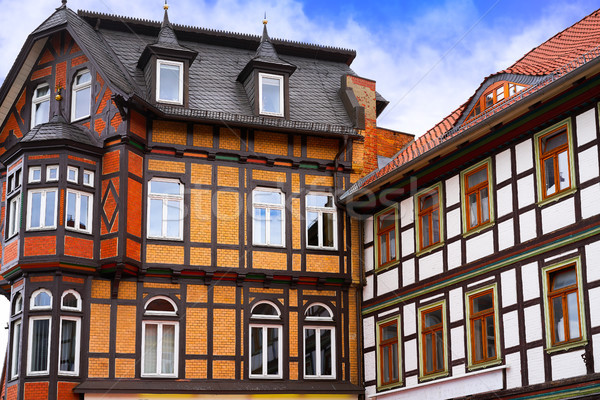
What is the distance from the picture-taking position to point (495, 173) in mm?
20859

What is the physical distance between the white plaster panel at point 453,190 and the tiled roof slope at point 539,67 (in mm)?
894

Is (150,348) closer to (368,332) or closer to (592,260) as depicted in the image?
(368,332)

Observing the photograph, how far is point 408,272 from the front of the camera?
23.7 m

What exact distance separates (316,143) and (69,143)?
21.5ft

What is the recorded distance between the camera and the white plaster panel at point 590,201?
1788 centimetres

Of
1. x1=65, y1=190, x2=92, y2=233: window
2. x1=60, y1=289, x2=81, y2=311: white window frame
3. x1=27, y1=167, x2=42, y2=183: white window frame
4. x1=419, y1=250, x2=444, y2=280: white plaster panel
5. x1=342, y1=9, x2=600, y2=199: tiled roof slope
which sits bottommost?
x1=60, y1=289, x2=81, y2=311: white window frame

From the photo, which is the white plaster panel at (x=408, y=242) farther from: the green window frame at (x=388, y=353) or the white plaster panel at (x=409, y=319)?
the green window frame at (x=388, y=353)

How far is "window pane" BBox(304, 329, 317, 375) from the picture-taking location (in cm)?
2486

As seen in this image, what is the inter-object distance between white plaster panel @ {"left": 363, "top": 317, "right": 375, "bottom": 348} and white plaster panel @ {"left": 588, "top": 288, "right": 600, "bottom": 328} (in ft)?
27.0

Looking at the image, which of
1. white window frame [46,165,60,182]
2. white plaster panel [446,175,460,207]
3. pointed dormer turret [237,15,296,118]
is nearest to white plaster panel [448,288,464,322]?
white plaster panel [446,175,460,207]

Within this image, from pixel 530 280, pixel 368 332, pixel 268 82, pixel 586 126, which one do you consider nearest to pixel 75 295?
pixel 368 332

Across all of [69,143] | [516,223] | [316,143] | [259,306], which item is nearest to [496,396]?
[516,223]

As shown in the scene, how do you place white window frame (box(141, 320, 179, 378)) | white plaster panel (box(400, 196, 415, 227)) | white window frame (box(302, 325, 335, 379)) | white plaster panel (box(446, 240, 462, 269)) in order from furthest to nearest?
white window frame (box(302, 325, 335, 379)) → white plaster panel (box(400, 196, 415, 227)) → white window frame (box(141, 320, 179, 378)) → white plaster panel (box(446, 240, 462, 269))

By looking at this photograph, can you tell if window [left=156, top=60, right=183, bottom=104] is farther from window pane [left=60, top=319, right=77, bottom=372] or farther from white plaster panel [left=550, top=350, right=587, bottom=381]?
white plaster panel [left=550, top=350, right=587, bottom=381]
